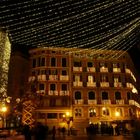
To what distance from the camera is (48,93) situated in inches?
1447

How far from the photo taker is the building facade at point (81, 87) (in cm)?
3656

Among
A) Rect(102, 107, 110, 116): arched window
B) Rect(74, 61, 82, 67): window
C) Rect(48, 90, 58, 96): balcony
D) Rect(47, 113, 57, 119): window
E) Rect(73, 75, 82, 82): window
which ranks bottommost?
Rect(47, 113, 57, 119): window

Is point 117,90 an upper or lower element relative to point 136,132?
upper

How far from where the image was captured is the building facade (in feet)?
120

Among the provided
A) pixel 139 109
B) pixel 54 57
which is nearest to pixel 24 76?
pixel 54 57

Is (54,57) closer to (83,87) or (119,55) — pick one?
(83,87)

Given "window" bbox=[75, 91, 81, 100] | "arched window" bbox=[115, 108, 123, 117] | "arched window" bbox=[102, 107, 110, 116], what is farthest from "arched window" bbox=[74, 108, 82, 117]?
"arched window" bbox=[115, 108, 123, 117]

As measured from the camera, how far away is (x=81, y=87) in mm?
38250

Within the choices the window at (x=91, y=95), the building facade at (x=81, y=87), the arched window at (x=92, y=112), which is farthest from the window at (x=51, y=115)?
the window at (x=91, y=95)

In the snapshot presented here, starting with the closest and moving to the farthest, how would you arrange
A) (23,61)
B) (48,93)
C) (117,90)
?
1. (48,93)
2. (117,90)
3. (23,61)

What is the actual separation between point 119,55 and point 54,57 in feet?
34.3

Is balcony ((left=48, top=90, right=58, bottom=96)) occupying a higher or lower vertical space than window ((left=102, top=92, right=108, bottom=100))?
higher

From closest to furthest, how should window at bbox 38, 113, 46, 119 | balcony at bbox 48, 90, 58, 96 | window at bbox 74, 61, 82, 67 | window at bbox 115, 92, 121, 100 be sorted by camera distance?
window at bbox 38, 113, 46, 119 → balcony at bbox 48, 90, 58, 96 → window at bbox 115, 92, 121, 100 → window at bbox 74, 61, 82, 67

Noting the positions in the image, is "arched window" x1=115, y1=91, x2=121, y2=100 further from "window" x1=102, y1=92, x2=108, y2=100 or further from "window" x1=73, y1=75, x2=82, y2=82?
"window" x1=73, y1=75, x2=82, y2=82
